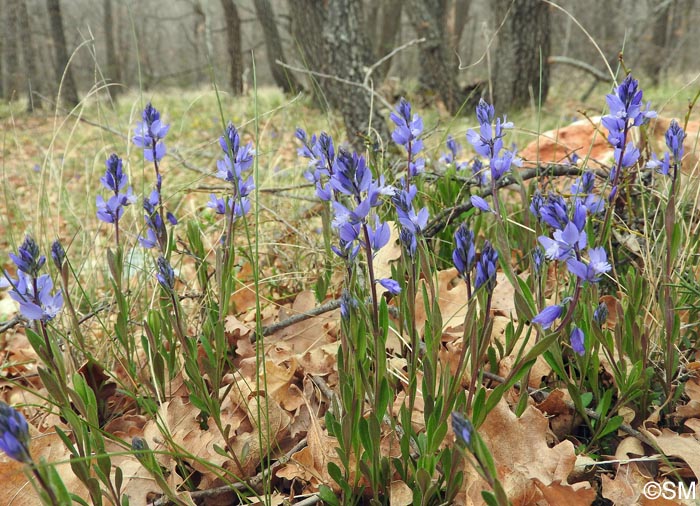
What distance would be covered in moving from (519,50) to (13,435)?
22.3 ft

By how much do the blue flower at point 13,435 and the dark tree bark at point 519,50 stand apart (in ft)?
21.0

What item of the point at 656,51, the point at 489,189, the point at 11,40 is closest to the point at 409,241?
the point at 489,189

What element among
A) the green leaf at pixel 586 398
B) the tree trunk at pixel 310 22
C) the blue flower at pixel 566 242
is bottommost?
the green leaf at pixel 586 398

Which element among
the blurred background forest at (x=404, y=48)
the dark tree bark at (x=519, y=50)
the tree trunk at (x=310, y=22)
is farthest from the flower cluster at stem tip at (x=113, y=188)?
the dark tree bark at (x=519, y=50)

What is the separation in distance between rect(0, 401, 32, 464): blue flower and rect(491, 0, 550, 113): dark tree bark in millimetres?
6399

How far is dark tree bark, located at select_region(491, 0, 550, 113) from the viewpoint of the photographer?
6.30 m

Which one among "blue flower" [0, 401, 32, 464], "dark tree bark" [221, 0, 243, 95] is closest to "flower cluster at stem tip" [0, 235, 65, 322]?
"blue flower" [0, 401, 32, 464]

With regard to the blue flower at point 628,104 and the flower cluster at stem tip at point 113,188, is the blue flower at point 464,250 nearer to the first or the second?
the blue flower at point 628,104

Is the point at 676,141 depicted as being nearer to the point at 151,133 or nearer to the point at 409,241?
the point at 409,241

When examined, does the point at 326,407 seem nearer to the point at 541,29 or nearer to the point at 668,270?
the point at 668,270

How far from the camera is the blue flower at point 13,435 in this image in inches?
28.8

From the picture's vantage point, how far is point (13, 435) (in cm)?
74

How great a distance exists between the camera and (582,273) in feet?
3.07

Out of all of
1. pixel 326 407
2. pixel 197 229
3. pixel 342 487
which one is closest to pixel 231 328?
pixel 197 229
